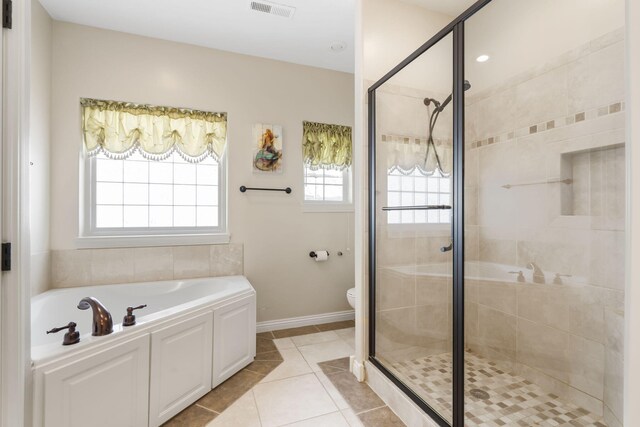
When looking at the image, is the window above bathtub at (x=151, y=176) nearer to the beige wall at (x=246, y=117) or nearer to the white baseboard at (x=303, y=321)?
the beige wall at (x=246, y=117)

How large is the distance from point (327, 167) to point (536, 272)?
2080 mm

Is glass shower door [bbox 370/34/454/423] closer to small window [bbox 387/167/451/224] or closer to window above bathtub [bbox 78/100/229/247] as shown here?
small window [bbox 387/167/451/224]

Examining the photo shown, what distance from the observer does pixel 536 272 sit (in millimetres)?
1807

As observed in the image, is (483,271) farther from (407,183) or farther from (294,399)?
(294,399)

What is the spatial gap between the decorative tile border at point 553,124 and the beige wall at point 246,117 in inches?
68.4

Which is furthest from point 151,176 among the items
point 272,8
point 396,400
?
point 396,400

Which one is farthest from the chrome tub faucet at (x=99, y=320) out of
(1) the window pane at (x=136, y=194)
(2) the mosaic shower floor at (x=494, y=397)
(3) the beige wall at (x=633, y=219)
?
(3) the beige wall at (x=633, y=219)

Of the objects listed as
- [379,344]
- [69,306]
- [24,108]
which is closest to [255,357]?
[379,344]

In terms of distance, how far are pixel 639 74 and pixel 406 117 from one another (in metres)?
1.33

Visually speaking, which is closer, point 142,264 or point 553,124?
point 553,124

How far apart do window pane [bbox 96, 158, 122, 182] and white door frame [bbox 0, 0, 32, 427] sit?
1.76 meters

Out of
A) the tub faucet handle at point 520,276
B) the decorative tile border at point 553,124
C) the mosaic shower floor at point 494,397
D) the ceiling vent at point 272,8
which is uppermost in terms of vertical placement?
the ceiling vent at point 272,8

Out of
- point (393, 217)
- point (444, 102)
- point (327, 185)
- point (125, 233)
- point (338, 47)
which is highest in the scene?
point (338, 47)

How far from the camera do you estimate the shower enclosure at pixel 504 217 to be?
4.79 ft
